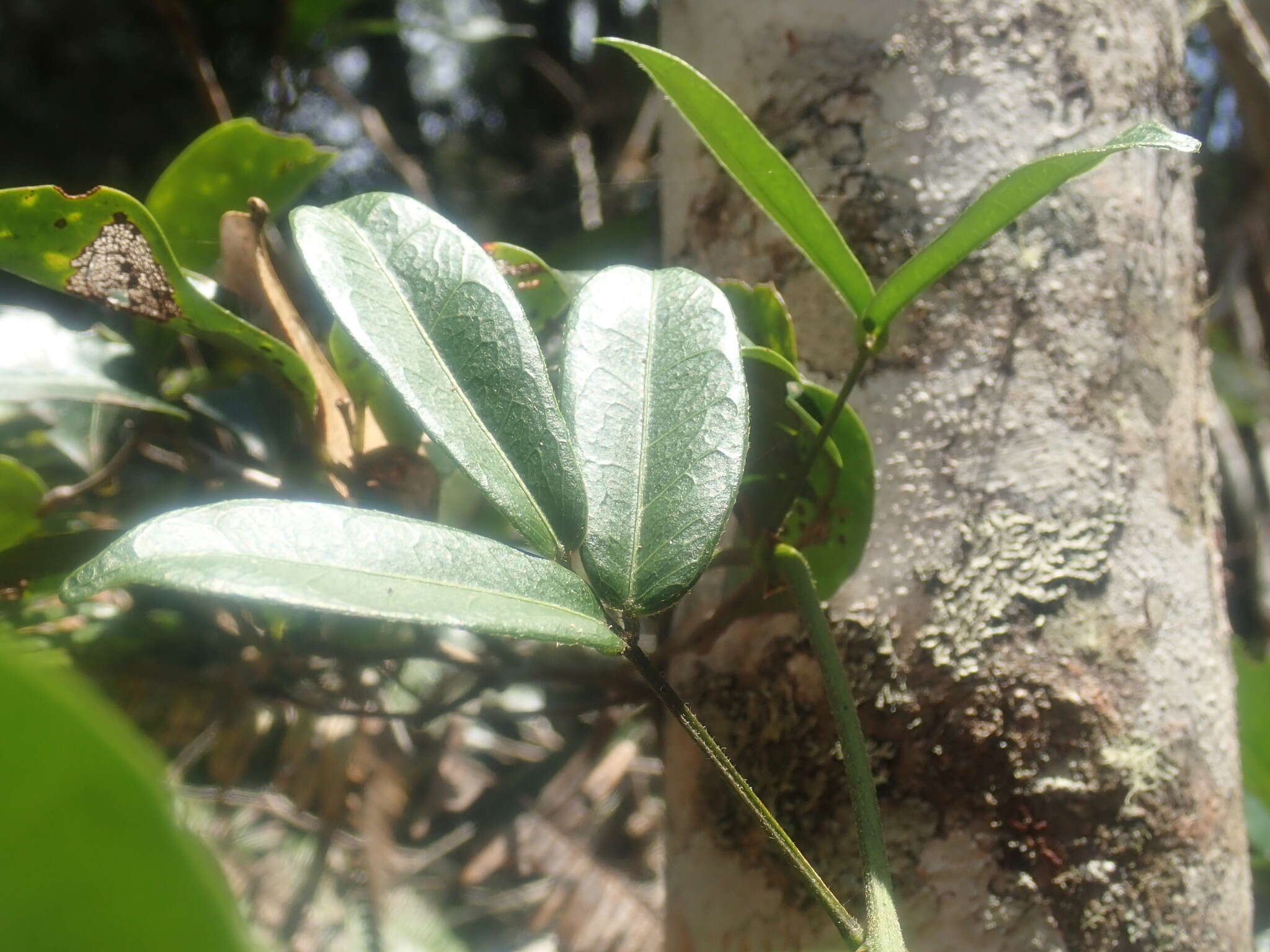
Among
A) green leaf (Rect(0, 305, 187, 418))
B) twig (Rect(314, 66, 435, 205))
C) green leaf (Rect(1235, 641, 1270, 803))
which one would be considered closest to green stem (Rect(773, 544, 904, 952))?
green leaf (Rect(0, 305, 187, 418))

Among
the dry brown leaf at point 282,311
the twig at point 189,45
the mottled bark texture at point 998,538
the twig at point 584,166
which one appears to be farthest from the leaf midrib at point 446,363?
the twig at point 584,166

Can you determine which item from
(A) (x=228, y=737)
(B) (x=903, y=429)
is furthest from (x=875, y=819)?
(A) (x=228, y=737)

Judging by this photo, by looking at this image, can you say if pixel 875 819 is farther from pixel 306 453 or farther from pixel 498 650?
pixel 498 650

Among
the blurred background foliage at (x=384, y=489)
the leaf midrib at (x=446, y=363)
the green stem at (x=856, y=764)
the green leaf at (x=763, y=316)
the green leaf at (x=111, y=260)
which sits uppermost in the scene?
the green leaf at (x=763, y=316)

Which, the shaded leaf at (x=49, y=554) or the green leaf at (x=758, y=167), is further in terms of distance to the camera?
the shaded leaf at (x=49, y=554)

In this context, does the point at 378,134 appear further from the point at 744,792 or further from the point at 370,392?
the point at 744,792

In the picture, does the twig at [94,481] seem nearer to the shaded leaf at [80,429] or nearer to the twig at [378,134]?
the shaded leaf at [80,429]

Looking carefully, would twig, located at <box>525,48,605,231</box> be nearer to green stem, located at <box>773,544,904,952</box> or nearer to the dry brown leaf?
the dry brown leaf
